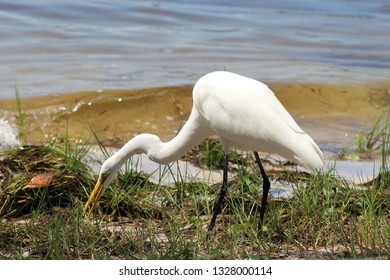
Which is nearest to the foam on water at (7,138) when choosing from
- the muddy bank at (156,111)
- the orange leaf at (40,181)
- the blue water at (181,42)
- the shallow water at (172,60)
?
the shallow water at (172,60)

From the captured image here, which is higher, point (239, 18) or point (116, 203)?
point (239, 18)

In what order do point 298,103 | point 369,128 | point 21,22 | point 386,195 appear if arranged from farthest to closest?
1. point 21,22
2. point 298,103
3. point 369,128
4. point 386,195

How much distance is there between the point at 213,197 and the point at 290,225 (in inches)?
30.9

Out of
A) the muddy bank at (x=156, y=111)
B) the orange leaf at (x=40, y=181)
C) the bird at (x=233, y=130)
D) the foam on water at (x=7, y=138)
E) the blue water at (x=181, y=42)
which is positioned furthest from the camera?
the blue water at (x=181, y=42)

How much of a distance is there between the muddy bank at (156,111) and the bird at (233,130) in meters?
2.09

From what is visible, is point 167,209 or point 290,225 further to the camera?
point 167,209

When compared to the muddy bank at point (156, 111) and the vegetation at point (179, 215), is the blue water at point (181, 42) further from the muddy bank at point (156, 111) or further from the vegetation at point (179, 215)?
the vegetation at point (179, 215)

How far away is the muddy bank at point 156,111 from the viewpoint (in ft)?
23.9

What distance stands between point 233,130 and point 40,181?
3.82 ft

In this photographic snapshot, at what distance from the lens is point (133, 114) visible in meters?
7.90

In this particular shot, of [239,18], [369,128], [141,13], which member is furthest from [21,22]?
[369,128]

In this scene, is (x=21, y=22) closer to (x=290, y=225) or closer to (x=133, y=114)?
(x=133, y=114)

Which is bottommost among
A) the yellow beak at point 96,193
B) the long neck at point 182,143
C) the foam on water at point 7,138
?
the foam on water at point 7,138

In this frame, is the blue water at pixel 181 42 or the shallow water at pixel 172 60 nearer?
the shallow water at pixel 172 60
